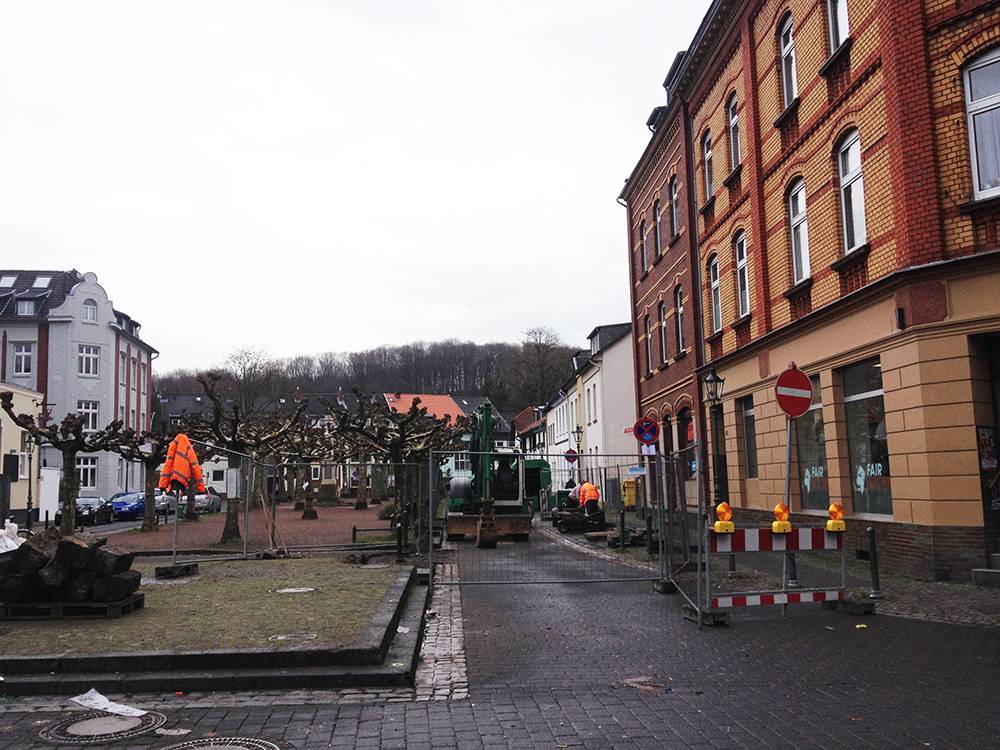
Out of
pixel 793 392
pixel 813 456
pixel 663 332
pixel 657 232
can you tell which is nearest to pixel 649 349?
pixel 663 332

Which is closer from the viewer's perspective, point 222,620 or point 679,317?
point 222,620

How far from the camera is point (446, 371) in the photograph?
103625 millimetres

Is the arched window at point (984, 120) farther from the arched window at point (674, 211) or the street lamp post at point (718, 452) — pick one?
the arched window at point (674, 211)

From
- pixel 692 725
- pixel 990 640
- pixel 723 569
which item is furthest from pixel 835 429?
pixel 692 725

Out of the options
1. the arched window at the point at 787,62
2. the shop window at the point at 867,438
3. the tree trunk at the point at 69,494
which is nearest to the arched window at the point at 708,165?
the arched window at the point at 787,62

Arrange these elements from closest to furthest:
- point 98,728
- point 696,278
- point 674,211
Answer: point 98,728
point 696,278
point 674,211

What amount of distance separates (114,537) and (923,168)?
79.2ft

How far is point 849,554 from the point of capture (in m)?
15.2

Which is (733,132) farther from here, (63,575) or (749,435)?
(63,575)

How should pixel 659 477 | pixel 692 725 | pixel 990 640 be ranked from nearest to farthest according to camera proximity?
pixel 692 725, pixel 990 640, pixel 659 477

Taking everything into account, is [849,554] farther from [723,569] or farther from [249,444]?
[249,444]

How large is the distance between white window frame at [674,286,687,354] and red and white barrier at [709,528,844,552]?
16497mm

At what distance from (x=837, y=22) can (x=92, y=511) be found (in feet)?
111

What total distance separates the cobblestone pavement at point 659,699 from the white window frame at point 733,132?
583 inches
